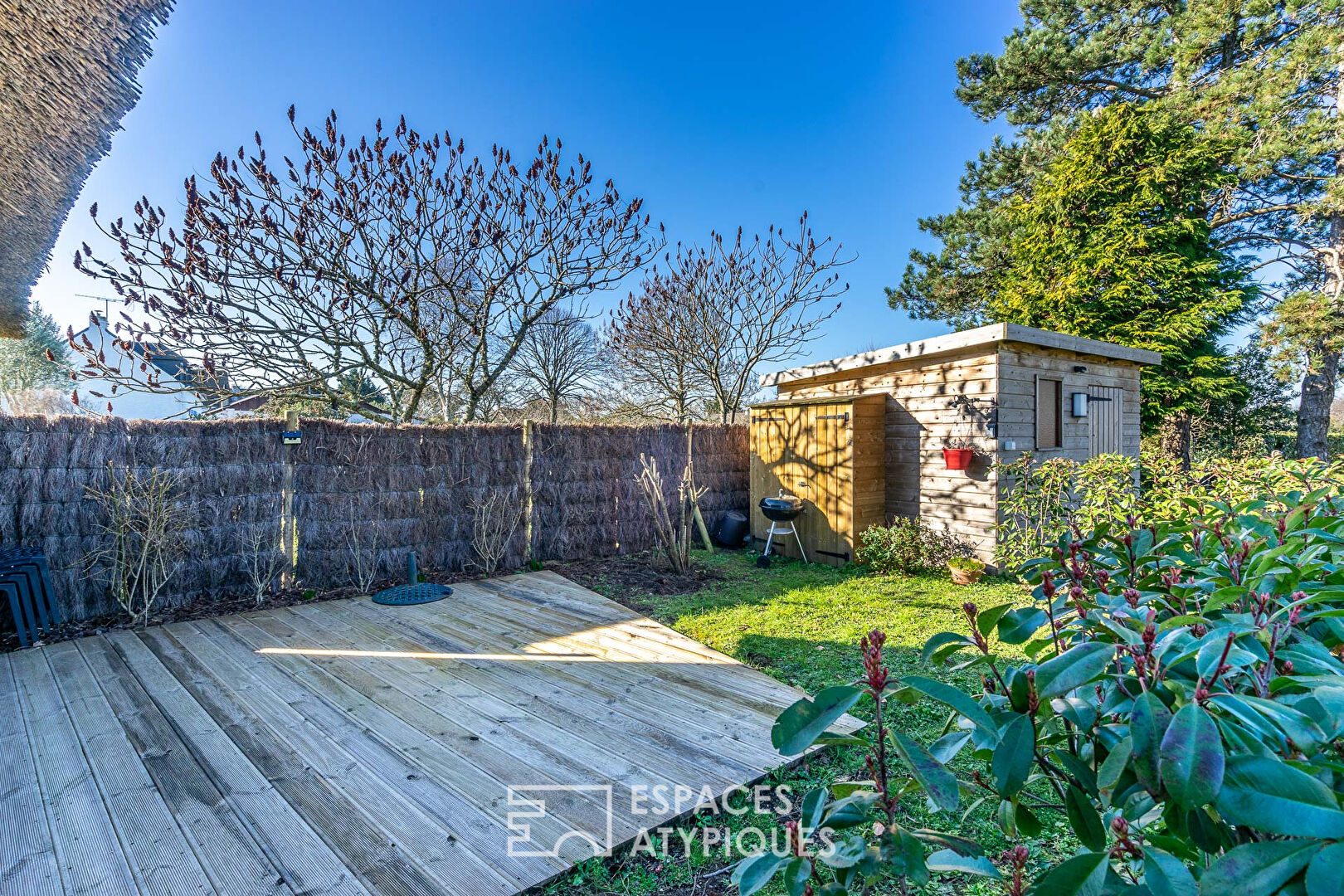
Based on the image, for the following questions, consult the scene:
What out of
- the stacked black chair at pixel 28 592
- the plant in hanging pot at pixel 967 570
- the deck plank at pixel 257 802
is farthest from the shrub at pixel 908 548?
the stacked black chair at pixel 28 592

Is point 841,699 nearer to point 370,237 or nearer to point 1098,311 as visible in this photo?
point 370,237

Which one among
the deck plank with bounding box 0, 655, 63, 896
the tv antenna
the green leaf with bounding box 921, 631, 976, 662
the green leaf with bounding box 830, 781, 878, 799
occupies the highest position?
the tv antenna

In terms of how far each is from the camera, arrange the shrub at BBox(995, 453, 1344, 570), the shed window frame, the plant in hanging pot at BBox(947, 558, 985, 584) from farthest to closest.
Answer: the shed window frame → the plant in hanging pot at BBox(947, 558, 985, 584) → the shrub at BBox(995, 453, 1344, 570)

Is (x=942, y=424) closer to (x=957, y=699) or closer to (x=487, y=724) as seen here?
(x=487, y=724)

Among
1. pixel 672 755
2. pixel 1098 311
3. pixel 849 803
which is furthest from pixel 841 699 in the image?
pixel 1098 311

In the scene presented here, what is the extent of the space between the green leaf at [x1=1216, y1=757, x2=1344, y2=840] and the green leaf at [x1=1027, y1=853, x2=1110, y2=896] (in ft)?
0.35

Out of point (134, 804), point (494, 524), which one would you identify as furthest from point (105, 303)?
A: point (134, 804)

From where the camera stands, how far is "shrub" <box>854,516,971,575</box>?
550 cm

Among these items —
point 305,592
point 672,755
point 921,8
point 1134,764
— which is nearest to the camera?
point 1134,764

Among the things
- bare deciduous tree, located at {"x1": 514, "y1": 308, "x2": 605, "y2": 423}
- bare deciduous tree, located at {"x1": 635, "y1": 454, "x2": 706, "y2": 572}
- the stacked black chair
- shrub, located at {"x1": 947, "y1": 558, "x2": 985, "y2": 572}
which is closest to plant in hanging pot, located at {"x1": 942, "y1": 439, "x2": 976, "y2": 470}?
shrub, located at {"x1": 947, "y1": 558, "x2": 985, "y2": 572}

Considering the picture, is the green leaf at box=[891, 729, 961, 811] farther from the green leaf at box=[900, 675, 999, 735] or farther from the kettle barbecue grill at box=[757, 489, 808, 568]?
the kettle barbecue grill at box=[757, 489, 808, 568]

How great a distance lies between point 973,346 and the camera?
5.34 metres

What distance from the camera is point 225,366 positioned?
207 inches

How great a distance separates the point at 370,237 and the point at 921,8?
8050 mm
